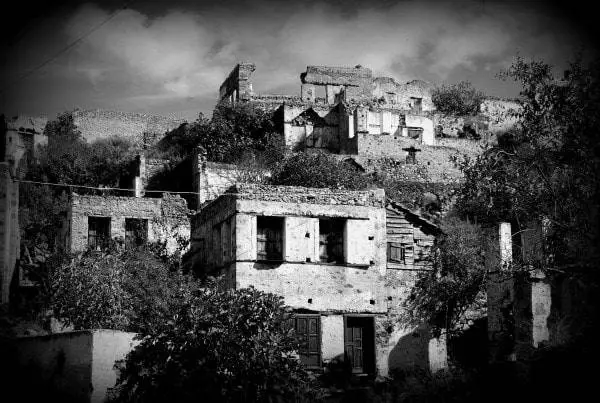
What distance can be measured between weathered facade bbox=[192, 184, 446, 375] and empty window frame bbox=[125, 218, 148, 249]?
9.70ft

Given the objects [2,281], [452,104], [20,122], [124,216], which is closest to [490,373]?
[2,281]

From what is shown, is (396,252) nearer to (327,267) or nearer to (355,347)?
(327,267)

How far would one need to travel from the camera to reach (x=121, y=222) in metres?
28.2

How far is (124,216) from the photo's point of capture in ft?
92.7

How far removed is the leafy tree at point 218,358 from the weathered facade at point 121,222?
862cm

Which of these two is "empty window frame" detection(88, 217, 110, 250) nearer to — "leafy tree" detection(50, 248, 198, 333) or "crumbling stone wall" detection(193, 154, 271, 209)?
"leafy tree" detection(50, 248, 198, 333)

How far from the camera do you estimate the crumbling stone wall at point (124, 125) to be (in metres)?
47.4

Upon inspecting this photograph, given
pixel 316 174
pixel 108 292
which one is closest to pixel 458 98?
pixel 316 174

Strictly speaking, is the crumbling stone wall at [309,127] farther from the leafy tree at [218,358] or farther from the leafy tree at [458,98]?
the leafy tree at [218,358]

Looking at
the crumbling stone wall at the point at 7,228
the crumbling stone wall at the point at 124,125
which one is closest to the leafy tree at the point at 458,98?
the crumbling stone wall at the point at 124,125

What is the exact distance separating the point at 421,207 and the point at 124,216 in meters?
13.6

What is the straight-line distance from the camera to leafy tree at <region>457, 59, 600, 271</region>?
19656 mm

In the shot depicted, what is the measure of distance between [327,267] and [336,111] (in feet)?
63.9

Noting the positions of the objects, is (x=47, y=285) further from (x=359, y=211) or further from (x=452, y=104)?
(x=452, y=104)
